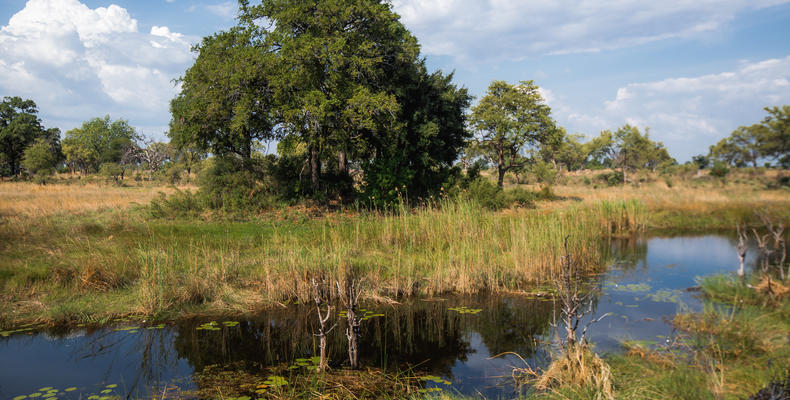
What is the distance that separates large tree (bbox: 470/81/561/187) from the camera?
30062mm

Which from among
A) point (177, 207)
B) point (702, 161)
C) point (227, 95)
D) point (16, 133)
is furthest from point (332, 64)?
point (702, 161)

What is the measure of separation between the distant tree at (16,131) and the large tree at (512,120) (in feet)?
166

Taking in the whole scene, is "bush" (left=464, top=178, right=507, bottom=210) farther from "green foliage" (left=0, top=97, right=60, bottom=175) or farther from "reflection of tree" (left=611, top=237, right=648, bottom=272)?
"green foliage" (left=0, top=97, right=60, bottom=175)

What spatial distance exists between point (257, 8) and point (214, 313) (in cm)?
1516

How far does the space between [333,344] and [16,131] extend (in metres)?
59.3

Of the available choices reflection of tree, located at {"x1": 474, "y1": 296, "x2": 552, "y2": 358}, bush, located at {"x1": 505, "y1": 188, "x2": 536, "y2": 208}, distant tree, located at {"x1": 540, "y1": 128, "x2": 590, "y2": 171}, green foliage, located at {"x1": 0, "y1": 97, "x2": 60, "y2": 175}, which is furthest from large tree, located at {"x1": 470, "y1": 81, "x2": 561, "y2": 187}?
green foliage, located at {"x1": 0, "y1": 97, "x2": 60, "y2": 175}

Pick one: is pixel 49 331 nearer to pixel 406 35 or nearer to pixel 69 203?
pixel 69 203

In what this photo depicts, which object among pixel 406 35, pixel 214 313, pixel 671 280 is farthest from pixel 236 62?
pixel 671 280

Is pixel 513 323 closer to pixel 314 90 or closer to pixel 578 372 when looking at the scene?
pixel 578 372

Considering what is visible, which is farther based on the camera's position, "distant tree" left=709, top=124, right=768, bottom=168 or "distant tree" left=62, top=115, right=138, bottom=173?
"distant tree" left=62, top=115, right=138, bottom=173

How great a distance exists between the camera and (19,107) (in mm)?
52188

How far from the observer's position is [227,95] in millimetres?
17156

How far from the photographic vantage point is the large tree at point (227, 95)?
1700cm

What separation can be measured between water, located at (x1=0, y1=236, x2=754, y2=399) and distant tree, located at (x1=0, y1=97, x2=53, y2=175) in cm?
5594
